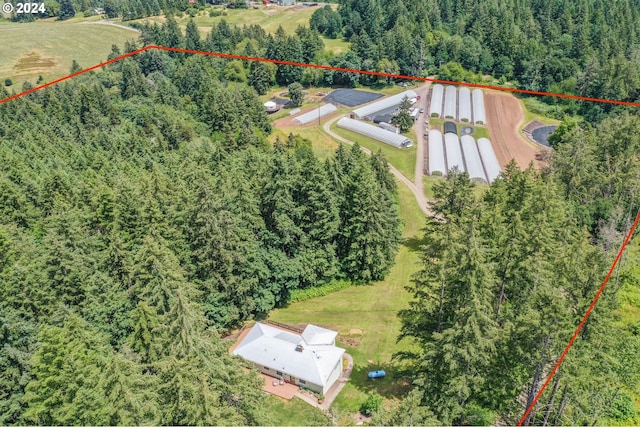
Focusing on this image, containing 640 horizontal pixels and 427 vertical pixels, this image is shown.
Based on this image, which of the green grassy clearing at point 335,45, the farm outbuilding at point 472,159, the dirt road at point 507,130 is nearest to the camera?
the farm outbuilding at point 472,159

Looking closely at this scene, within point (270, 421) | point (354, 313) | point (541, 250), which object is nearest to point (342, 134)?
point (354, 313)

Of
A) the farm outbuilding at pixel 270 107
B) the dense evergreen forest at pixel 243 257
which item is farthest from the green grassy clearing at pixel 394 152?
the farm outbuilding at pixel 270 107

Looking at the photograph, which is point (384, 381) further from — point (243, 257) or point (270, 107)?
point (270, 107)

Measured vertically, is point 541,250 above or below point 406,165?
above

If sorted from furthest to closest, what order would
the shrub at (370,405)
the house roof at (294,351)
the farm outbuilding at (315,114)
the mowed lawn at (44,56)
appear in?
the mowed lawn at (44,56), the farm outbuilding at (315,114), the house roof at (294,351), the shrub at (370,405)

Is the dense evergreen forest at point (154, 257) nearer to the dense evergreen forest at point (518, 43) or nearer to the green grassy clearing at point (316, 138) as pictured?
the green grassy clearing at point (316, 138)

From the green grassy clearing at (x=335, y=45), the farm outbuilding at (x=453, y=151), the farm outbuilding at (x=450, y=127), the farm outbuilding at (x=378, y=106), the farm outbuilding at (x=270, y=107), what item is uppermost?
the green grassy clearing at (x=335, y=45)

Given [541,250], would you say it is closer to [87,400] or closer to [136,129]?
[87,400]
